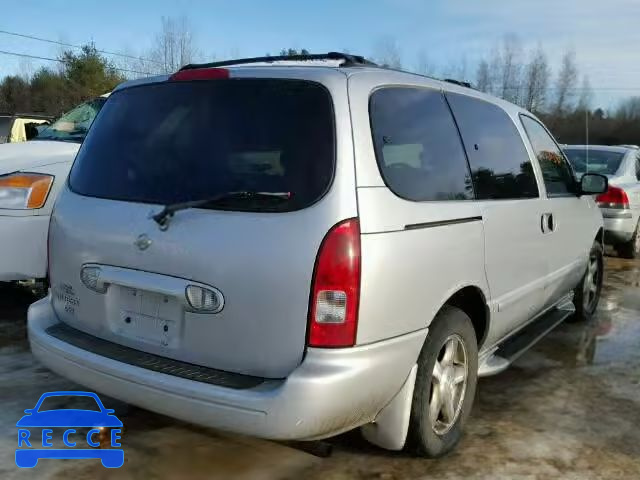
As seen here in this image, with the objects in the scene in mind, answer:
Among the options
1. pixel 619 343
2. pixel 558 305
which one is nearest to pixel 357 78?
pixel 558 305

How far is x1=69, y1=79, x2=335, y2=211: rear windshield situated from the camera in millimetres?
2504

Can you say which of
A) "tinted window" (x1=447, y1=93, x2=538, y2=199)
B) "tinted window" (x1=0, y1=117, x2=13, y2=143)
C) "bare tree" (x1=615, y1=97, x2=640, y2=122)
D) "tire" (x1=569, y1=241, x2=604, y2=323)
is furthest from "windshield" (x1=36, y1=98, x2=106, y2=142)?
"bare tree" (x1=615, y1=97, x2=640, y2=122)

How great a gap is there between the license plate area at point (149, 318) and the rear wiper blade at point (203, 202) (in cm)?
31

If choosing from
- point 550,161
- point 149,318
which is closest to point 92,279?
point 149,318

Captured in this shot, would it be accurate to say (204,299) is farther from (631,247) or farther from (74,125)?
(631,247)

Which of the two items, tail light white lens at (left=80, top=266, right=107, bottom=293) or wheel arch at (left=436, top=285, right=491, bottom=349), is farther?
wheel arch at (left=436, top=285, right=491, bottom=349)

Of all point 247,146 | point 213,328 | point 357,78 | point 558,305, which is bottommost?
point 558,305

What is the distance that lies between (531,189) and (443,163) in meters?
1.13

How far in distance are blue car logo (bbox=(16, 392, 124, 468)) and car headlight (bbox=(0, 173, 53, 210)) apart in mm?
1477

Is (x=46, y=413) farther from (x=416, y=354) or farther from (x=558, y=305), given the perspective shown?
(x=558, y=305)

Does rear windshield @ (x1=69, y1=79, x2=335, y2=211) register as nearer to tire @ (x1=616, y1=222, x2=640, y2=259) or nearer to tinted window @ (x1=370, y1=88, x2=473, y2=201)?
tinted window @ (x1=370, y1=88, x2=473, y2=201)

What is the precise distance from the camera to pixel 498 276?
3445 millimetres

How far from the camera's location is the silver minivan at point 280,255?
238cm

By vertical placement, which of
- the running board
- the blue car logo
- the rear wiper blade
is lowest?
the blue car logo
